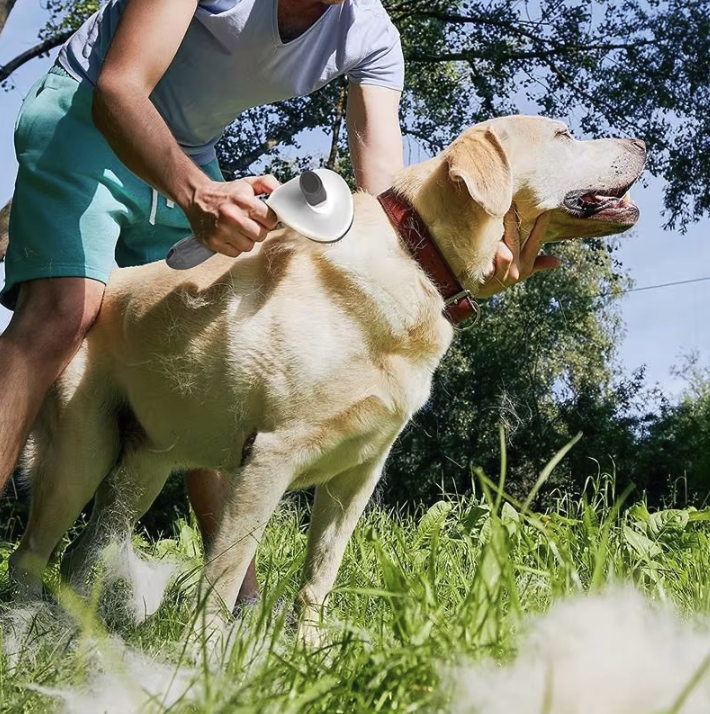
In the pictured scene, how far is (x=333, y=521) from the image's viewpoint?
9.66ft

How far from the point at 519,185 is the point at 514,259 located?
0.79 ft

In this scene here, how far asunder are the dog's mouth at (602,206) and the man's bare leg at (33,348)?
1595 mm

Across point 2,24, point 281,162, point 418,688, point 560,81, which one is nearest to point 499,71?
point 560,81

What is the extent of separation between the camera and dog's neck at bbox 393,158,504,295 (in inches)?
111

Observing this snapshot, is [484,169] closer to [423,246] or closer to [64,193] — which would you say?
[423,246]

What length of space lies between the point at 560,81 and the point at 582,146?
9.73m

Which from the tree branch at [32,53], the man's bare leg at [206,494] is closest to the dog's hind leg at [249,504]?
the man's bare leg at [206,494]

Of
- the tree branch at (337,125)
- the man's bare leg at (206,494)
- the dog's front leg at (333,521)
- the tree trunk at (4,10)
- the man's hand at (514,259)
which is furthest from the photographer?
the tree branch at (337,125)

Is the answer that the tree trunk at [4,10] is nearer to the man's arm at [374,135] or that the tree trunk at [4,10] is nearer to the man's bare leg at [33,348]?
the man's arm at [374,135]

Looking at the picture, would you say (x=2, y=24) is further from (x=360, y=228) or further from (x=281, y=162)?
(x=281, y=162)

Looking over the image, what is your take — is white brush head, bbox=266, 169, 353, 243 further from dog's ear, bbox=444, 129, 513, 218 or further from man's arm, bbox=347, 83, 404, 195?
man's arm, bbox=347, 83, 404, 195

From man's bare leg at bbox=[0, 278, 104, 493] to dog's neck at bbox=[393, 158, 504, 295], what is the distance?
1.06 metres

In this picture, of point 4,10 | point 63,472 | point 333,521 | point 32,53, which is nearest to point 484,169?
point 333,521

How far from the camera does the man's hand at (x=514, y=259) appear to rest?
3.00 m
